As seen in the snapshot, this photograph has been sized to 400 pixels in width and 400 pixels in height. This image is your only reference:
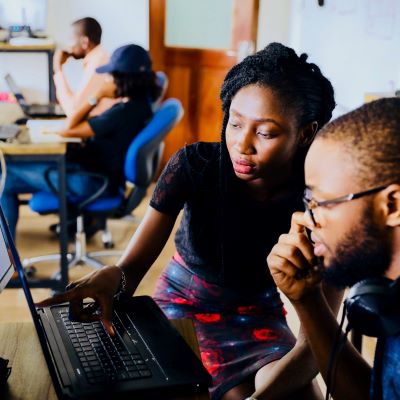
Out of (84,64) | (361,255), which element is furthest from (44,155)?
(361,255)

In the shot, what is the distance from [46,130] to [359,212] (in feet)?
6.93

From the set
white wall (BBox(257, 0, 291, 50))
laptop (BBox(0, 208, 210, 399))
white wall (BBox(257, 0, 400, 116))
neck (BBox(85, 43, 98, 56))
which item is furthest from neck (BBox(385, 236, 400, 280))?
white wall (BBox(257, 0, 291, 50))

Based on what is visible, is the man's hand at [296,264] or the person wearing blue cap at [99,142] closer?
the man's hand at [296,264]

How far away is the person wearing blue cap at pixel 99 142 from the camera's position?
285 cm

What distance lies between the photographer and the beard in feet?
3.17

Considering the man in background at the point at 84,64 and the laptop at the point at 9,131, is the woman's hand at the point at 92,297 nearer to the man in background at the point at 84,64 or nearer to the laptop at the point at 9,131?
the laptop at the point at 9,131

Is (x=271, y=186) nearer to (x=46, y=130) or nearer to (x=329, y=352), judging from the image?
(x=329, y=352)

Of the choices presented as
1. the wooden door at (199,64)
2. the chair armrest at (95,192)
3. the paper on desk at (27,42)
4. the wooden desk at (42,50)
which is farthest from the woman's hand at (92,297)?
the wooden door at (199,64)

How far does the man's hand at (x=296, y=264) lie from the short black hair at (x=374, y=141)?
0.22 meters

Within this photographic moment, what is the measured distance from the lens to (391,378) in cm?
95

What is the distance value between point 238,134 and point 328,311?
41 cm

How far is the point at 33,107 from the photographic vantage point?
347cm

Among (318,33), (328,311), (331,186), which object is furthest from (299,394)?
(318,33)

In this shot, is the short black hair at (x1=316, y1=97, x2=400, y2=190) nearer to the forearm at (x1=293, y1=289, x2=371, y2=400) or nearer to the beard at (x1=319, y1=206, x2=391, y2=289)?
the beard at (x1=319, y1=206, x2=391, y2=289)
